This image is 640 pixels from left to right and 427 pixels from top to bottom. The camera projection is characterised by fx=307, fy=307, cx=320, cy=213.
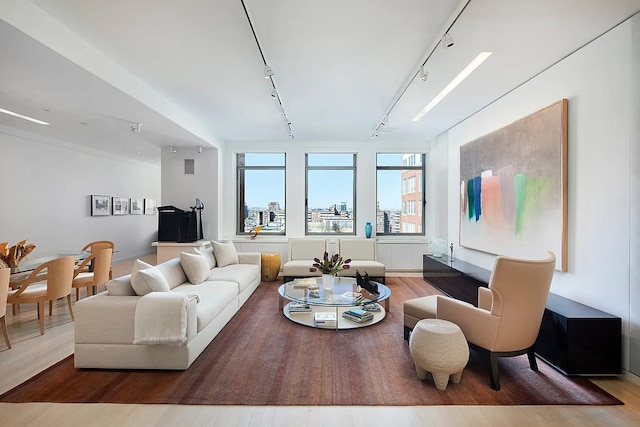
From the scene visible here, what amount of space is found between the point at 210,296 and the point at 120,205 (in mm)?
6636

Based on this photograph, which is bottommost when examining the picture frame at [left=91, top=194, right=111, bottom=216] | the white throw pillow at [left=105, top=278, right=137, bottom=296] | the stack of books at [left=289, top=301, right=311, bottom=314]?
the stack of books at [left=289, top=301, right=311, bottom=314]

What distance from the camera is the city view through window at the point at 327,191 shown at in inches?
275

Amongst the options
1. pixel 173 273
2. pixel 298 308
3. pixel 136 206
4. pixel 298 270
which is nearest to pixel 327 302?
pixel 298 308

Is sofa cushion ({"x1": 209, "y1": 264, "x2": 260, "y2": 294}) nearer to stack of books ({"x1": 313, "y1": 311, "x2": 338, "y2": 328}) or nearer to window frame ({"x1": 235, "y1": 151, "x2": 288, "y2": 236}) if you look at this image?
stack of books ({"x1": 313, "y1": 311, "x2": 338, "y2": 328})

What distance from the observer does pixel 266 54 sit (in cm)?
304

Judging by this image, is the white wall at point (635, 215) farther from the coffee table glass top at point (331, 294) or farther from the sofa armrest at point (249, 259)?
the sofa armrest at point (249, 259)

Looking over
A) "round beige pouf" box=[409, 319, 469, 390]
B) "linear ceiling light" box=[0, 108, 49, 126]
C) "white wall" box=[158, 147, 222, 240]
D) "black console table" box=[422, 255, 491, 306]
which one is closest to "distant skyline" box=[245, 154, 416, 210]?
"white wall" box=[158, 147, 222, 240]

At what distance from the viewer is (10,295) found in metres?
3.43

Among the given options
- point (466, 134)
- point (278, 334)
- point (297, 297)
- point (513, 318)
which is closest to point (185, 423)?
point (278, 334)

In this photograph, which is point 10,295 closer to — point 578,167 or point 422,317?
point 422,317

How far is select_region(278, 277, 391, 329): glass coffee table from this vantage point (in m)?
3.55

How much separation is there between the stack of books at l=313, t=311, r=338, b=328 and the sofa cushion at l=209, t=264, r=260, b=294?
117 cm

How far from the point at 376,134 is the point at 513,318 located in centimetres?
437

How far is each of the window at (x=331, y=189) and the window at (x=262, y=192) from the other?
661 millimetres
